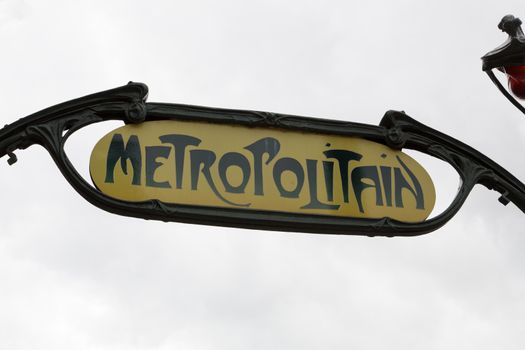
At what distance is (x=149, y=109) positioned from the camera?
5.94m

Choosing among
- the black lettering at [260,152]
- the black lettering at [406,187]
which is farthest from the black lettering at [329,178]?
the black lettering at [406,187]

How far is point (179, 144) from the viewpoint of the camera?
590 cm

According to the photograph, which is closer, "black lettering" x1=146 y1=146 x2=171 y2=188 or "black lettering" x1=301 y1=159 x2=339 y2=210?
"black lettering" x1=146 y1=146 x2=171 y2=188

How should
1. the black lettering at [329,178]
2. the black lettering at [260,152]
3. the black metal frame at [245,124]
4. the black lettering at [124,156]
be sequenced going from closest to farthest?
the black metal frame at [245,124] < the black lettering at [124,156] < the black lettering at [260,152] < the black lettering at [329,178]

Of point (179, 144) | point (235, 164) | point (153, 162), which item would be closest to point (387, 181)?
point (235, 164)

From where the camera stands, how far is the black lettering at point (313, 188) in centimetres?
592

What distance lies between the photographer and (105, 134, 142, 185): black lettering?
572 cm

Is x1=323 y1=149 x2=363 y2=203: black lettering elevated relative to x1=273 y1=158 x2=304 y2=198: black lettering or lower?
elevated

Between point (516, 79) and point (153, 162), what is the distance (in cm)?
189

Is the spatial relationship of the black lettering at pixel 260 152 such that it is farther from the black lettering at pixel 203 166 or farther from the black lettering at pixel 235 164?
the black lettering at pixel 203 166

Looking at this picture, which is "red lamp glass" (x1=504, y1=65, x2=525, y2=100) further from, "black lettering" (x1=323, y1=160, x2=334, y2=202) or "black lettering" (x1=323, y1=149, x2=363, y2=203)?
"black lettering" (x1=323, y1=160, x2=334, y2=202)

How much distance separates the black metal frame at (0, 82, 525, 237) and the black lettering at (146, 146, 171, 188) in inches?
4.9

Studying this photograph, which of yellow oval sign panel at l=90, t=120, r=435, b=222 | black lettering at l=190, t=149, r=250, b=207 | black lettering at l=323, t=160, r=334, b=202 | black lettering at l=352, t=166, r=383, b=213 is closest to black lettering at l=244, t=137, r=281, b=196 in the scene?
yellow oval sign panel at l=90, t=120, r=435, b=222

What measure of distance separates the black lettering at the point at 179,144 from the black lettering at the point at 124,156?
0.46 ft
